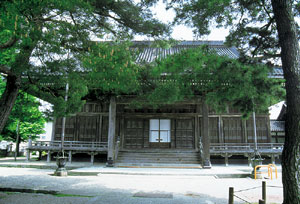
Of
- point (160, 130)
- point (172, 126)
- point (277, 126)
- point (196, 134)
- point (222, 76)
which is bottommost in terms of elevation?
point (196, 134)

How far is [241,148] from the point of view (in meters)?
15.2

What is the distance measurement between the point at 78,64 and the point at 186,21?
323 centimetres

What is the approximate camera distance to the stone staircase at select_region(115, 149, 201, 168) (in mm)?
12930

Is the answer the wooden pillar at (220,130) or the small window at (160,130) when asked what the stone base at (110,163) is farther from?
the wooden pillar at (220,130)

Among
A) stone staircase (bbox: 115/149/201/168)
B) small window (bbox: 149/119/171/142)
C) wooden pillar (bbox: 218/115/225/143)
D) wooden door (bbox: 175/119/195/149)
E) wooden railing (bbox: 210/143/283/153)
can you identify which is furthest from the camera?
small window (bbox: 149/119/171/142)

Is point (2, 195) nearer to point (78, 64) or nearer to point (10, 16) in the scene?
point (78, 64)

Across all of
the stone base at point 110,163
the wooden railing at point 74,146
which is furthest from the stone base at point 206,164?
the wooden railing at point 74,146

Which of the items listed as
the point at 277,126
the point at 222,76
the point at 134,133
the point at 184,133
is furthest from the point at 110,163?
the point at 277,126

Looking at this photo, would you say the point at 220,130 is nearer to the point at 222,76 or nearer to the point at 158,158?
the point at 158,158

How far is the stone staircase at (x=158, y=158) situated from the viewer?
509 inches

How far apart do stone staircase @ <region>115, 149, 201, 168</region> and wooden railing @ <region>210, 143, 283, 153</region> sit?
165 centimetres

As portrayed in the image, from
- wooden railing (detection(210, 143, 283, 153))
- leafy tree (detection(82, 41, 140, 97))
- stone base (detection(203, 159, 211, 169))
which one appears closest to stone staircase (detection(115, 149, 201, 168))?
stone base (detection(203, 159, 211, 169))

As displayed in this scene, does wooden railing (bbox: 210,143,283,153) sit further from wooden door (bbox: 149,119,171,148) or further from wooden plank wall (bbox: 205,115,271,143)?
wooden door (bbox: 149,119,171,148)

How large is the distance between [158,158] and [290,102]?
1023 centimetres
